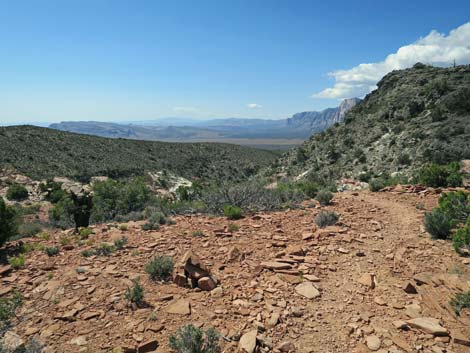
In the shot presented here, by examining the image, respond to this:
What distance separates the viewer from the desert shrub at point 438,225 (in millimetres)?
6453

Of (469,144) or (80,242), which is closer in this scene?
(80,242)

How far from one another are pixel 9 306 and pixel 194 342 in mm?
3270

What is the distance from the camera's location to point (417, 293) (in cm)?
470

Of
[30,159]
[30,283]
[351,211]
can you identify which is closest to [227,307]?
[30,283]

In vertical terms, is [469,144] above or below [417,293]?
above

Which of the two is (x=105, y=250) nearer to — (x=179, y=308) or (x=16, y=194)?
(x=179, y=308)

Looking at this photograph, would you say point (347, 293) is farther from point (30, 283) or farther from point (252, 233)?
point (30, 283)

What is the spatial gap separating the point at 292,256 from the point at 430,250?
277cm

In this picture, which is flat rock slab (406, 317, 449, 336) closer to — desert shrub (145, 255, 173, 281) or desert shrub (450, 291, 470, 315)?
desert shrub (450, 291, 470, 315)

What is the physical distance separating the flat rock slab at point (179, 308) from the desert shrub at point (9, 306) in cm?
228

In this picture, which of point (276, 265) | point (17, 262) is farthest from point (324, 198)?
point (17, 262)

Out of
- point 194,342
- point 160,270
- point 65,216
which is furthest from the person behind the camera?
point 65,216

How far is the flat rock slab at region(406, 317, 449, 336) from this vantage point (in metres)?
3.78

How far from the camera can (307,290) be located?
486 centimetres
